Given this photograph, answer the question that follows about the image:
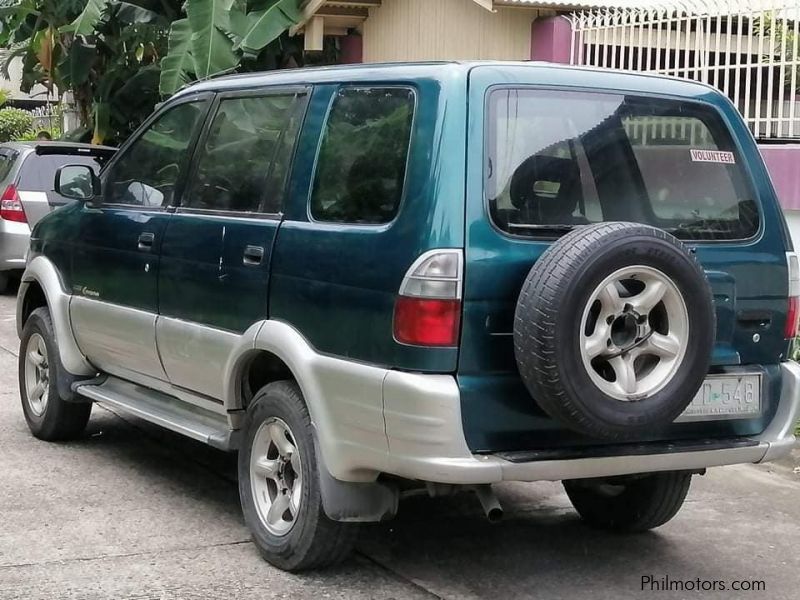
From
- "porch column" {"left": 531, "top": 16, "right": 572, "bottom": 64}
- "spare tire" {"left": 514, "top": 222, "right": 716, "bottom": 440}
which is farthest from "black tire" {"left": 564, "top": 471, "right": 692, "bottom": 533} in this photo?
"porch column" {"left": 531, "top": 16, "right": 572, "bottom": 64}

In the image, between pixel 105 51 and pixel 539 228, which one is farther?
pixel 105 51

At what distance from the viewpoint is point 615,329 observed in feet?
14.3

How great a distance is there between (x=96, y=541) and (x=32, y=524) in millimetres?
420

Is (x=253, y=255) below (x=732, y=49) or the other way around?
below

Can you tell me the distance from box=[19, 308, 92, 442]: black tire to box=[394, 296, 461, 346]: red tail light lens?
3.23 metres

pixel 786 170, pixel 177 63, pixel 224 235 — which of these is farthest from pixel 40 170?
pixel 224 235

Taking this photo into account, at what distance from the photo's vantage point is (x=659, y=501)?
5.50m

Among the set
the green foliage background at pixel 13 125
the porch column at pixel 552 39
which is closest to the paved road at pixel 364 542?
the porch column at pixel 552 39

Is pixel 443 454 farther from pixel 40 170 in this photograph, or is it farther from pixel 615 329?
pixel 40 170

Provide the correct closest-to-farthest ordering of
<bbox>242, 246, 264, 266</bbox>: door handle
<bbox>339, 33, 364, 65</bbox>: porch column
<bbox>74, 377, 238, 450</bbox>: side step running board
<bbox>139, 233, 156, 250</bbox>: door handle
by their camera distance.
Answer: <bbox>242, 246, 264, 266</bbox>: door handle < <bbox>74, 377, 238, 450</bbox>: side step running board < <bbox>139, 233, 156, 250</bbox>: door handle < <bbox>339, 33, 364, 65</bbox>: porch column

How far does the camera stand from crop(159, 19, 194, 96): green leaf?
13.6m

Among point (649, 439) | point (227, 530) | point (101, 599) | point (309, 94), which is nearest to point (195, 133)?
point (309, 94)

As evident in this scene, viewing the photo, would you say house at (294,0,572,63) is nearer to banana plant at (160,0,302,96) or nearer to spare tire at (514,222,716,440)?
banana plant at (160,0,302,96)

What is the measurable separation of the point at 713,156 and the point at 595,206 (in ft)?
2.02
